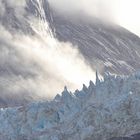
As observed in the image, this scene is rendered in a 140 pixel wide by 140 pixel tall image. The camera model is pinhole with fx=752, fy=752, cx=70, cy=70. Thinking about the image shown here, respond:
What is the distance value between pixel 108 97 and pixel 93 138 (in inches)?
474

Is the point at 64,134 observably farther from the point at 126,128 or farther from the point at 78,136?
the point at 126,128

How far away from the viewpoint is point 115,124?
643 ft

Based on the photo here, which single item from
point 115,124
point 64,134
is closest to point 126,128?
point 115,124

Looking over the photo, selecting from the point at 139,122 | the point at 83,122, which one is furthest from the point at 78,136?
the point at 139,122

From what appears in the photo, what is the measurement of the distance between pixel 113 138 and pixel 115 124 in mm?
3770

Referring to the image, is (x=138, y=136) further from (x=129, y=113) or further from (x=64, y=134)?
(x=64, y=134)

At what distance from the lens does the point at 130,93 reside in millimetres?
197250

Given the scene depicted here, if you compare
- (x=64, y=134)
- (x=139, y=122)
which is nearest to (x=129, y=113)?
(x=139, y=122)

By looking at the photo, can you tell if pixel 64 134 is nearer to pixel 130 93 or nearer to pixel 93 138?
pixel 93 138

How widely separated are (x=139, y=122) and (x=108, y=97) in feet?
34.9

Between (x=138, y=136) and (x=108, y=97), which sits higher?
(x=108, y=97)

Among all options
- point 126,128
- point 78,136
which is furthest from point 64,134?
point 126,128

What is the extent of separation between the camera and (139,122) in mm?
196500

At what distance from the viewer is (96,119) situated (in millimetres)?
197250
